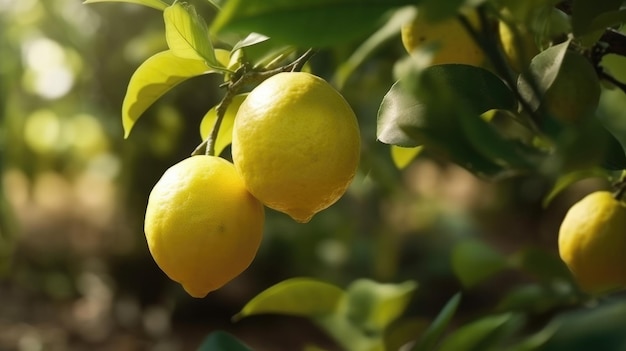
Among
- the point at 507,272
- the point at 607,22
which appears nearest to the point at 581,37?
the point at 607,22

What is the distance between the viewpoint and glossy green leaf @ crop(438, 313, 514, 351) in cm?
43

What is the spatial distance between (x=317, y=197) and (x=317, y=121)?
1.5 inches

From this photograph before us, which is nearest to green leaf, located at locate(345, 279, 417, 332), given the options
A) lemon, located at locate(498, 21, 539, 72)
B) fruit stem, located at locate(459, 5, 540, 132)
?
lemon, located at locate(498, 21, 539, 72)

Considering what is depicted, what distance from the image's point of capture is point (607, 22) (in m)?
0.38

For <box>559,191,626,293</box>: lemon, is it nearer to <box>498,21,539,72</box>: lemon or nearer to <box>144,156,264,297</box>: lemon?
<box>498,21,539,72</box>: lemon

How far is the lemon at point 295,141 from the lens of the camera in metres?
0.36

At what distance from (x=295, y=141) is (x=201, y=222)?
0.07 meters

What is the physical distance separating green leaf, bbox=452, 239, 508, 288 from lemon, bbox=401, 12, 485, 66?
0.16m

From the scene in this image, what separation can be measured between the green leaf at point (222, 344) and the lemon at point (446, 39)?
21cm

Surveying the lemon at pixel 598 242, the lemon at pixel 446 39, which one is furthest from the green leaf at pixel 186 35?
the lemon at pixel 598 242

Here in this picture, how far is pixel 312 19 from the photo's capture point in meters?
0.27

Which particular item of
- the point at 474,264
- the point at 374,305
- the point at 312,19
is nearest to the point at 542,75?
the point at 312,19

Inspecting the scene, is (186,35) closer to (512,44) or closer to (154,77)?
(154,77)

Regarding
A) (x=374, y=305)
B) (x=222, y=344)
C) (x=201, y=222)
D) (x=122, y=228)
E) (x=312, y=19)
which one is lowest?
(x=122, y=228)
